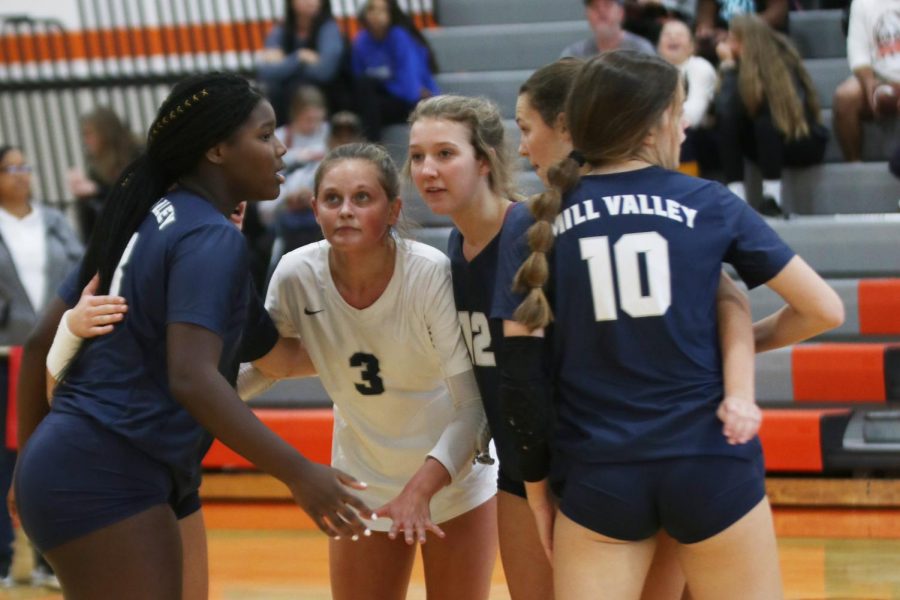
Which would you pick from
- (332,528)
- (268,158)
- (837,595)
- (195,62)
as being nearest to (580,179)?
(268,158)

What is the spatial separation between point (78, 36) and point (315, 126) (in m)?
3.81

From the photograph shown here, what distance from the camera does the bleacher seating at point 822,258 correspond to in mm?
5918

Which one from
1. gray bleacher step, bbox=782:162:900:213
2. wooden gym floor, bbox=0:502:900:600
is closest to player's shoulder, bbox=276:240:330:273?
wooden gym floor, bbox=0:502:900:600

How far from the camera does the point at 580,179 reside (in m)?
2.48

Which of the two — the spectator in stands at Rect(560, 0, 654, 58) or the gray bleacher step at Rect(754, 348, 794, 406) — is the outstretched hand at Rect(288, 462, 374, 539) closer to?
the gray bleacher step at Rect(754, 348, 794, 406)

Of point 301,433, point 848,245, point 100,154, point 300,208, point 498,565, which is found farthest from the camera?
point 100,154

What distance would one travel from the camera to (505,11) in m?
9.13

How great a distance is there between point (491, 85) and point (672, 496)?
6.16 meters

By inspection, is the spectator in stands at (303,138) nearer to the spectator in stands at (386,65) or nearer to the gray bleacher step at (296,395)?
the spectator in stands at (386,65)

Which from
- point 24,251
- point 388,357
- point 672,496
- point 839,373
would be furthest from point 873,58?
point 672,496

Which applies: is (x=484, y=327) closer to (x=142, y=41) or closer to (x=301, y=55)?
(x=301, y=55)

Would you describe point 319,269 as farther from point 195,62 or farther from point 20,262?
point 195,62

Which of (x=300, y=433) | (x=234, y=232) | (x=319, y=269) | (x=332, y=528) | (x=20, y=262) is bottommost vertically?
(x=300, y=433)

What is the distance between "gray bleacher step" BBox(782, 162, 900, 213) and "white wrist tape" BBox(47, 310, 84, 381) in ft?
17.8
